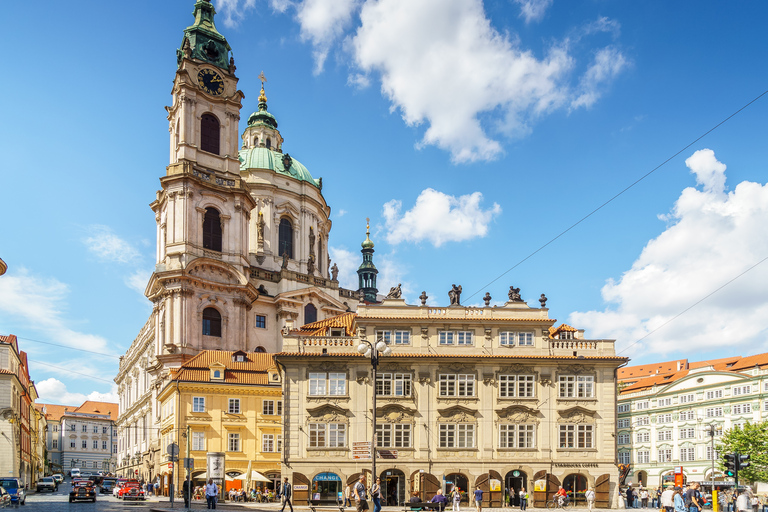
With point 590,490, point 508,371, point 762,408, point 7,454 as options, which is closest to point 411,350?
point 508,371

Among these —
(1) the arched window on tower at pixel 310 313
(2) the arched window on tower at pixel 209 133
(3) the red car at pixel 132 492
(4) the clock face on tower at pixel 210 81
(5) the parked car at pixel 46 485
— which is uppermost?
(4) the clock face on tower at pixel 210 81

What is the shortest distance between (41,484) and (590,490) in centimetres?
5280

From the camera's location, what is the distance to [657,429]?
90.6m

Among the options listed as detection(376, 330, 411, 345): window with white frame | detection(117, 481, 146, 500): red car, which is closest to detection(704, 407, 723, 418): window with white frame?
detection(376, 330, 411, 345): window with white frame

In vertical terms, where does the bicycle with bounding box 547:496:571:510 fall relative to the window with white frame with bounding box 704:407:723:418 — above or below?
below

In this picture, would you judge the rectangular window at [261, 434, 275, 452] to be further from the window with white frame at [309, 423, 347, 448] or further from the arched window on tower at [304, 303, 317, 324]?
the arched window on tower at [304, 303, 317, 324]

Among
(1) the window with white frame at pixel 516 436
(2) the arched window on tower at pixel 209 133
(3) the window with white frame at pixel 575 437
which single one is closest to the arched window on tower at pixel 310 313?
(2) the arched window on tower at pixel 209 133

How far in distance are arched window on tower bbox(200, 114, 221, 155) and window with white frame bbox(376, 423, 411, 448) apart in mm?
42883

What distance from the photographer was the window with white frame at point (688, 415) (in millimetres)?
85750

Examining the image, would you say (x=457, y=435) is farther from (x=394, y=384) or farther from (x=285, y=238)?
(x=285, y=238)

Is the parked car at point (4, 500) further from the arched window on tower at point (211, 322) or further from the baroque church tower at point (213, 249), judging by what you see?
the arched window on tower at point (211, 322)

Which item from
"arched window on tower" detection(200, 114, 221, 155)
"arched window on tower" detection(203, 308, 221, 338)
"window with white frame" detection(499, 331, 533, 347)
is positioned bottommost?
"window with white frame" detection(499, 331, 533, 347)

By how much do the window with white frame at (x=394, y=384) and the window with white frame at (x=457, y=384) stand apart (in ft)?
6.45

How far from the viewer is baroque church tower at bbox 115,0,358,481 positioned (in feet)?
234
